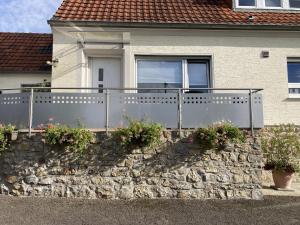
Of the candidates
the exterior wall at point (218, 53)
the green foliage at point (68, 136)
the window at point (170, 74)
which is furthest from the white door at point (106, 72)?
the green foliage at point (68, 136)

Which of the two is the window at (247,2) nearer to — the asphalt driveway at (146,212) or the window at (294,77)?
the window at (294,77)

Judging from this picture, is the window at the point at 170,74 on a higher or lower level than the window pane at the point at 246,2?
lower

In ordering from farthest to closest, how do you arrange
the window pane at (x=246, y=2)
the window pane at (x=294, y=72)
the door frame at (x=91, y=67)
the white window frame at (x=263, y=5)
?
the window pane at (x=246, y=2)
the white window frame at (x=263, y=5)
the window pane at (x=294, y=72)
the door frame at (x=91, y=67)

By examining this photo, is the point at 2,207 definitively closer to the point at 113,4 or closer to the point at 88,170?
the point at 88,170

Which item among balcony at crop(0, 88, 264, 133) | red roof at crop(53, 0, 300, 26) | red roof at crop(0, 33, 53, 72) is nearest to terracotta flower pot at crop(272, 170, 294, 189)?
balcony at crop(0, 88, 264, 133)

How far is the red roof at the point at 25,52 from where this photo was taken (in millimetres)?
13445

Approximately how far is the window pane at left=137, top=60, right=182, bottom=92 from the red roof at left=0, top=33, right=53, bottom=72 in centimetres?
379

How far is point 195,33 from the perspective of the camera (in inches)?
462

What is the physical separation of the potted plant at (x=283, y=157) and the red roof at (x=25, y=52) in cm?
800

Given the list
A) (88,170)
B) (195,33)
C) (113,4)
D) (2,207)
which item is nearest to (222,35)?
(195,33)

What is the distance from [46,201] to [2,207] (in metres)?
0.89

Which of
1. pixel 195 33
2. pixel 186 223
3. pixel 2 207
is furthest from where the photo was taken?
pixel 195 33

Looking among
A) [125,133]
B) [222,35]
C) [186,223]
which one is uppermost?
[222,35]

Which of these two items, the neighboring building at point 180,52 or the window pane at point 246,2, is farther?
the window pane at point 246,2
